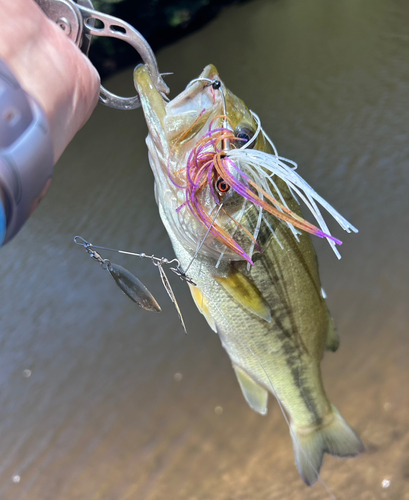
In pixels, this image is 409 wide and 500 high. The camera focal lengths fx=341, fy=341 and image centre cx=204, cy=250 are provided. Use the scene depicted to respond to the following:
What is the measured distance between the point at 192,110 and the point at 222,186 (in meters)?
0.16

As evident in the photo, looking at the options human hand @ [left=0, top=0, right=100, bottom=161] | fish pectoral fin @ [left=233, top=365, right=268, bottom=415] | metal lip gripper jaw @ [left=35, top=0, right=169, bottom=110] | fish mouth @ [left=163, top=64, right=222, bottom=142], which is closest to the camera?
human hand @ [left=0, top=0, right=100, bottom=161]

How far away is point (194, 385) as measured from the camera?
6.73 feet

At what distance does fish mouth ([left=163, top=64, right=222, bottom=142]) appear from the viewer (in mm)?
661

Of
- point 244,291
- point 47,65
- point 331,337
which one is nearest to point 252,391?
point 331,337

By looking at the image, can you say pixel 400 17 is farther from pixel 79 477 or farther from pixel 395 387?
pixel 79 477

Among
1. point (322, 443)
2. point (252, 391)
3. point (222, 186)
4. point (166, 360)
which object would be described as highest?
point (222, 186)

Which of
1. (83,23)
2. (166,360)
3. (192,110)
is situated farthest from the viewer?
(166,360)

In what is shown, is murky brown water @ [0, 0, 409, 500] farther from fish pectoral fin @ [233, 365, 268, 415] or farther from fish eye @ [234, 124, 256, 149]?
fish eye @ [234, 124, 256, 149]

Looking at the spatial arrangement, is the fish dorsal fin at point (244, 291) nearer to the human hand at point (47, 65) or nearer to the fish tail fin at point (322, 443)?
the human hand at point (47, 65)

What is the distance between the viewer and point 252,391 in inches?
42.7

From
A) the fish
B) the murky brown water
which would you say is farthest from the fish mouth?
the murky brown water

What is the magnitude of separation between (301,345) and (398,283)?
61.1 inches

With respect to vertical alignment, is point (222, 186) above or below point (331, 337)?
above

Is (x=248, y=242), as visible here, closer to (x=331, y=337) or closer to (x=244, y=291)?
(x=244, y=291)
